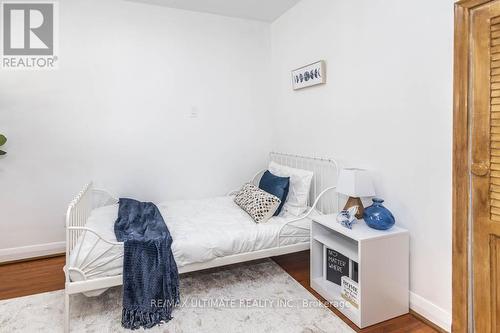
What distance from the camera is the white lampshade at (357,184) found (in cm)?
227

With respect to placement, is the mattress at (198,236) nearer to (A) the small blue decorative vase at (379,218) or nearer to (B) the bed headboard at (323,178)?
(B) the bed headboard at (323,178)

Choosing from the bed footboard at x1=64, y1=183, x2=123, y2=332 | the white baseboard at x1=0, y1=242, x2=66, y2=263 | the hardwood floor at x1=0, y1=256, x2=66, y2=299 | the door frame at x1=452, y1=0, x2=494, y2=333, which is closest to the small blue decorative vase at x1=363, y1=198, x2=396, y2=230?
the door frame at x1=452, y1=0, x2=494, y2=333

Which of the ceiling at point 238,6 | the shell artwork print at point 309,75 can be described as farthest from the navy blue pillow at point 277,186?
the ceiling at point 238,6

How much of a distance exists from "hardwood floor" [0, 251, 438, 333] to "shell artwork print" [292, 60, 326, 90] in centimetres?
175

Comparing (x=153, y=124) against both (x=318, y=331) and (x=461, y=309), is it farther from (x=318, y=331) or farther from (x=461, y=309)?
(x=461, y=309)

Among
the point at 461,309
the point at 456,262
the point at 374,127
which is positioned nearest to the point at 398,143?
the point at 374,127

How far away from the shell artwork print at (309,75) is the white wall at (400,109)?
0.08 metres

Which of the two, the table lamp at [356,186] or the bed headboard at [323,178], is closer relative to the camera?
the table lamp at [356,186]

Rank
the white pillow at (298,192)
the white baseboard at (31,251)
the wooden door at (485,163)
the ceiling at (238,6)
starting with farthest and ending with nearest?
the ceiling at (238,6) < the white baseboard at (31,251) < the white pillow at (298,192) < the wooden door at (485,163)

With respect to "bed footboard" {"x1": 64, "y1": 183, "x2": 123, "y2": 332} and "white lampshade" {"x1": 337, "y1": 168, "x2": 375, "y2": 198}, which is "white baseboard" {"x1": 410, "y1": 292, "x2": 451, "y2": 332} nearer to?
"white lampshade" {"x1": 337, "y1": 168, "x2": 375, "y2": 198}

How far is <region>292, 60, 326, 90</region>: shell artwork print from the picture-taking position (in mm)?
2927

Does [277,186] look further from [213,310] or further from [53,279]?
[53,279]

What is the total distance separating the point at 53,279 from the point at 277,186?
2149 millimetres

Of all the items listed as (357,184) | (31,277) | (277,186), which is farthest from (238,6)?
(31,277)
